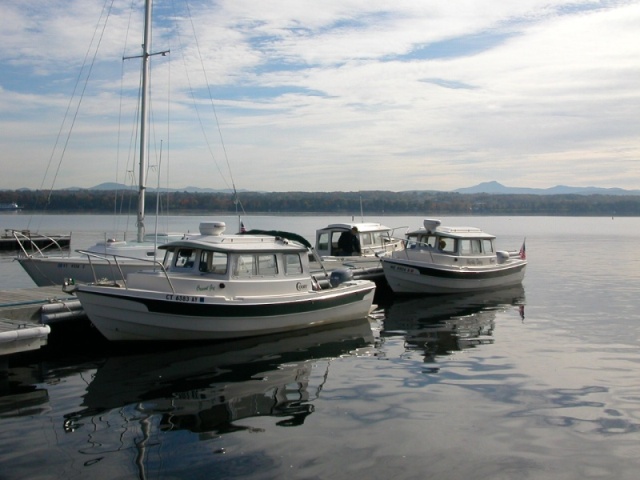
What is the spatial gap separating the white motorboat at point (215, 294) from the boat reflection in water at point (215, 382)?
536 mm

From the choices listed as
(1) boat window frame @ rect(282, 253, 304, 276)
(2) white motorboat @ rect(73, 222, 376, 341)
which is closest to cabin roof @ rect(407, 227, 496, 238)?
(2) white motorboat @ rect(73, 222, 376, 341)

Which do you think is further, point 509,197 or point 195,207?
point 509,197

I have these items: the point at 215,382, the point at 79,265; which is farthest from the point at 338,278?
the point at 79,265

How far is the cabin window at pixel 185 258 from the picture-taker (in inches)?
667

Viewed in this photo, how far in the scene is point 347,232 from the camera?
3131cm

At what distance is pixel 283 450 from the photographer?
973 centimetres

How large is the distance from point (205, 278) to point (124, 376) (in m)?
3.32

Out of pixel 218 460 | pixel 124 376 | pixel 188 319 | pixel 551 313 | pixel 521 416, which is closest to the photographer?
pixel 218 460

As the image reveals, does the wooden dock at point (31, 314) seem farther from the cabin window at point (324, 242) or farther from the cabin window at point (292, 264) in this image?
the cabin window at point (324, 242)

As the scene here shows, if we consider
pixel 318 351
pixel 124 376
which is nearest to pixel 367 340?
pixel 318 351

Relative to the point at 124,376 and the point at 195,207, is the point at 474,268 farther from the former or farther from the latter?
the point at 195,207

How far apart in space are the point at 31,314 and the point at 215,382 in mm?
5215

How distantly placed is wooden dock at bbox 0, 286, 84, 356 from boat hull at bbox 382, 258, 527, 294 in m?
12.2

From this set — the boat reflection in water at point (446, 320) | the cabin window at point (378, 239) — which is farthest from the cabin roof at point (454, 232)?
the cabin window at point (378, 239)
